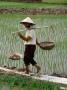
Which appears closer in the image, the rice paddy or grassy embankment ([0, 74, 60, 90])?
grassy embankment ([0, 74, 60, 90])

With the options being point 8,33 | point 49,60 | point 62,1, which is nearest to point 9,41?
point 8,33

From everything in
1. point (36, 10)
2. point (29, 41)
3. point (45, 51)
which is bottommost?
point (45, 51)

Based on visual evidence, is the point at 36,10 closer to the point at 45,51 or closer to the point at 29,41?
the point at 45,51

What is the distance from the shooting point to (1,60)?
9883mm

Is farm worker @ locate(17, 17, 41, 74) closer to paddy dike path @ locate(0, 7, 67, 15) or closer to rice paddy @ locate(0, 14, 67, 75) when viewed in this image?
rice paddy @ locate(0, 14, 67, 75)

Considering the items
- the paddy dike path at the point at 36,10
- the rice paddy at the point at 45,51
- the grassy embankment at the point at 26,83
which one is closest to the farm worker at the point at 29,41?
the rice paddy at the point at 45,51

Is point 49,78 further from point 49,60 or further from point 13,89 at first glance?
point 49,60

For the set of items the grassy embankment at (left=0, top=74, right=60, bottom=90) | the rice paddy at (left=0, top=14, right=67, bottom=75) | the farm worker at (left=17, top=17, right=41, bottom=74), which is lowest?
the rice paddy at (left=0, top=14, right=67, bottom=75)

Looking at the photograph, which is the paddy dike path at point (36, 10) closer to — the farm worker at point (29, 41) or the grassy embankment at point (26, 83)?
the farm worker at point (29, 41)

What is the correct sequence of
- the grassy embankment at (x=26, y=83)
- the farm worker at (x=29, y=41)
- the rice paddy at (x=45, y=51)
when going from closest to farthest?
the grassy embankment at (x=26, y=83) → the farm worker at (x=29, y=41) → the rice paddy at (x=45, y=51)

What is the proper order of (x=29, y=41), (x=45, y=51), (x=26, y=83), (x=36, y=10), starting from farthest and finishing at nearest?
(x=36, y=10) < (x=45, y=51) < (x=29, y=41) < (x=26, y=83)

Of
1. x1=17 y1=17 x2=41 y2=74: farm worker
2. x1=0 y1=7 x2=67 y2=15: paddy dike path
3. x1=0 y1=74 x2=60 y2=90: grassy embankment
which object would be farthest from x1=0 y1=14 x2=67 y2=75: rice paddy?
x1=0 y1=7 x2=67 y2=15: paddy dike path

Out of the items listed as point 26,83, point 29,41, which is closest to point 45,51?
point 29,41

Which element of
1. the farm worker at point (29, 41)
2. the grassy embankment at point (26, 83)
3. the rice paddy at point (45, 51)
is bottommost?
the rice paddy at point (45, 51)
